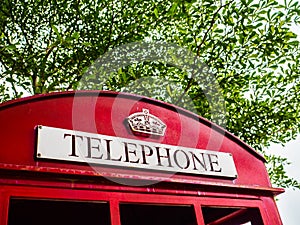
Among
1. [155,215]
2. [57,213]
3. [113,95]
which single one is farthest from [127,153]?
[155,215]

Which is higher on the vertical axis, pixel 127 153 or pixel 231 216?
pixel 127 153

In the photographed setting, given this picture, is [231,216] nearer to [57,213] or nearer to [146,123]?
[146,123]

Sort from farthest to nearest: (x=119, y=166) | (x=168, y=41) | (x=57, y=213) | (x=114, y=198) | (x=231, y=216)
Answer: (x=168, y=41) < (x=231, y=216) < (x=57, y=213) < (x=119, y=166) < (x=114, y=198)

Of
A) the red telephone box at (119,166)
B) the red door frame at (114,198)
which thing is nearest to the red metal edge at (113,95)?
the red telephone box at (119,166)

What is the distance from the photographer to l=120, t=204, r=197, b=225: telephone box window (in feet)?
7.73

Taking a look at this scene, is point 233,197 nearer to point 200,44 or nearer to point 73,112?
point 73,112

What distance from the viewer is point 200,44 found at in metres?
5.51

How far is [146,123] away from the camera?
219cm

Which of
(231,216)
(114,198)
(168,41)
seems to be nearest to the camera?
(114,198)

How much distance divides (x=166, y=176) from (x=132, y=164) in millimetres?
245

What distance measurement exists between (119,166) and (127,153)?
0.12 metres

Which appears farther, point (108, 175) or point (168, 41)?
point (168, 41)

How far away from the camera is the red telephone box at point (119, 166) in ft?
5.27

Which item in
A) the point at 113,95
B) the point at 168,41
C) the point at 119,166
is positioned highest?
the point at 168,41
